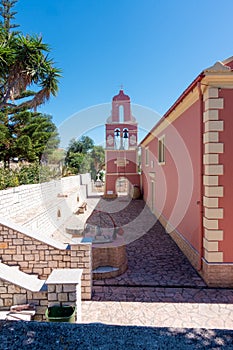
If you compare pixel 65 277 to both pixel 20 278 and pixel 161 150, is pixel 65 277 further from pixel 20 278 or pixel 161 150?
pixel 161 150

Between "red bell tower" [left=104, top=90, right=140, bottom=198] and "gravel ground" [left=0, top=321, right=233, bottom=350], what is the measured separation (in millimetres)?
19370

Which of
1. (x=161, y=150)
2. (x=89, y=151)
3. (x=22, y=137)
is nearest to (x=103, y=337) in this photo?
(x=161, y=150)

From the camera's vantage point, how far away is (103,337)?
236 centimetres

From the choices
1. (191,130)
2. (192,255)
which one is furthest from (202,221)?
(191,130)

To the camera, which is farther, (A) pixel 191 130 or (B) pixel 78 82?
(B) pixel 78 82

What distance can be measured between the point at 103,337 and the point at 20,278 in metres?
3.47

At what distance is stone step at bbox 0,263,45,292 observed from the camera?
484cm

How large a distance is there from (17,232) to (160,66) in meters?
10.2

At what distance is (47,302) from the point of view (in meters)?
4.69

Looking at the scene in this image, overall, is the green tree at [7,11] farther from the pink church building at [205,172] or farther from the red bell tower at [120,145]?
the pink church building at [205,172]

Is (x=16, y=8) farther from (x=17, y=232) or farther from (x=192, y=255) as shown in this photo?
(x=192, y=255)

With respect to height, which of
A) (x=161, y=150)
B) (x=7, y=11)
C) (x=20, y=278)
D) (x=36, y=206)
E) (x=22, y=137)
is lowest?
(x=20, y=278)

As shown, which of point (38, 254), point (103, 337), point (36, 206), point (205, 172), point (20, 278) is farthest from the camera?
point (36, 206)

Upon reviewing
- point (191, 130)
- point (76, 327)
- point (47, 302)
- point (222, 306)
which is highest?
point (191, 130)
